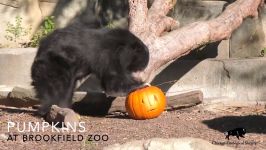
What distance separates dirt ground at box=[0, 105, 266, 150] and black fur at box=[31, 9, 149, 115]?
0.40m

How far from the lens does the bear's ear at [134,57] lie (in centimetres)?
805

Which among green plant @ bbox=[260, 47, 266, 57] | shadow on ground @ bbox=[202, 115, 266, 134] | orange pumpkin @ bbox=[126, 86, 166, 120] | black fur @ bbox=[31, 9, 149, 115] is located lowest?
shadow on ground @ bbox=[202, 115, 266, 134]

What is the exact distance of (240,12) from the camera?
29.8 feet

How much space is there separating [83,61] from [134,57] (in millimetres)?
743

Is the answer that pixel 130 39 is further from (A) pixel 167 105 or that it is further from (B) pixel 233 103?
(B) pixel 233 103

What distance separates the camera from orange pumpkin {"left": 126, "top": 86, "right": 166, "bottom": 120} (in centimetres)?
755

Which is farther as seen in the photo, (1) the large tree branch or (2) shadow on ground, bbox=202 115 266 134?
(1) the large tree branch

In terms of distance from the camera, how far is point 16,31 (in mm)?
11039

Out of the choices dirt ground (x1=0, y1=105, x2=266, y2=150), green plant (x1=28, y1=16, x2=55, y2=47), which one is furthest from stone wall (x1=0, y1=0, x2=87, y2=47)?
dirt ground (x1=0, y1=105, x2=266, y2=150)

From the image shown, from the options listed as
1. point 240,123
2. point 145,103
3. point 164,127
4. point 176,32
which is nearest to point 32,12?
point 176,32

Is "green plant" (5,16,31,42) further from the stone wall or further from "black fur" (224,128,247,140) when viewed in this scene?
"black fur" (224,128,247,140)

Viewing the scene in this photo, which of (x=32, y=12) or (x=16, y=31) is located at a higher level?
(x=32, y=12)

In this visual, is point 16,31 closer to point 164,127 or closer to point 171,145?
point 164,127

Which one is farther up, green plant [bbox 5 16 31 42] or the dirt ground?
green plant [bbox 5 16 31 42]
